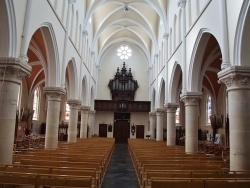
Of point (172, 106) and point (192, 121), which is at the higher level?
point (172, 106)

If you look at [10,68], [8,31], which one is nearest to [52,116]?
[10,68]

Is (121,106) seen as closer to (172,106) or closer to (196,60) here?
(172,106)

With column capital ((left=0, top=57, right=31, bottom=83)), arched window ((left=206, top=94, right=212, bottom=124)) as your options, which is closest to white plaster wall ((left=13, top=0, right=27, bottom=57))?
column capital ((left=0, top=57, right=31, bottom=83))

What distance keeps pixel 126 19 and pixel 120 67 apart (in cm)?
942

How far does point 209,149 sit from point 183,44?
25.6 feet

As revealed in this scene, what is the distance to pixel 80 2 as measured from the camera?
19562 mm

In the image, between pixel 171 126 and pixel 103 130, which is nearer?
pixel 171 126

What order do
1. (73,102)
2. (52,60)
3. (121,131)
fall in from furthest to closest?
(121,131) → (73,102) → (52,60)

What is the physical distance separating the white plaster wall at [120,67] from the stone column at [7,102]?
2723 centimetres

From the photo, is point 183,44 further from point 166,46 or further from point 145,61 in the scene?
point 145,61

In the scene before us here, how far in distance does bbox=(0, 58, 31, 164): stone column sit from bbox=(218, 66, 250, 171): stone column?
292 inches

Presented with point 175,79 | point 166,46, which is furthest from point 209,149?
point 166,46

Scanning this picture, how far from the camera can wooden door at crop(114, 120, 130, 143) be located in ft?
115

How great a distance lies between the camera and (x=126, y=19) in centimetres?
2878
